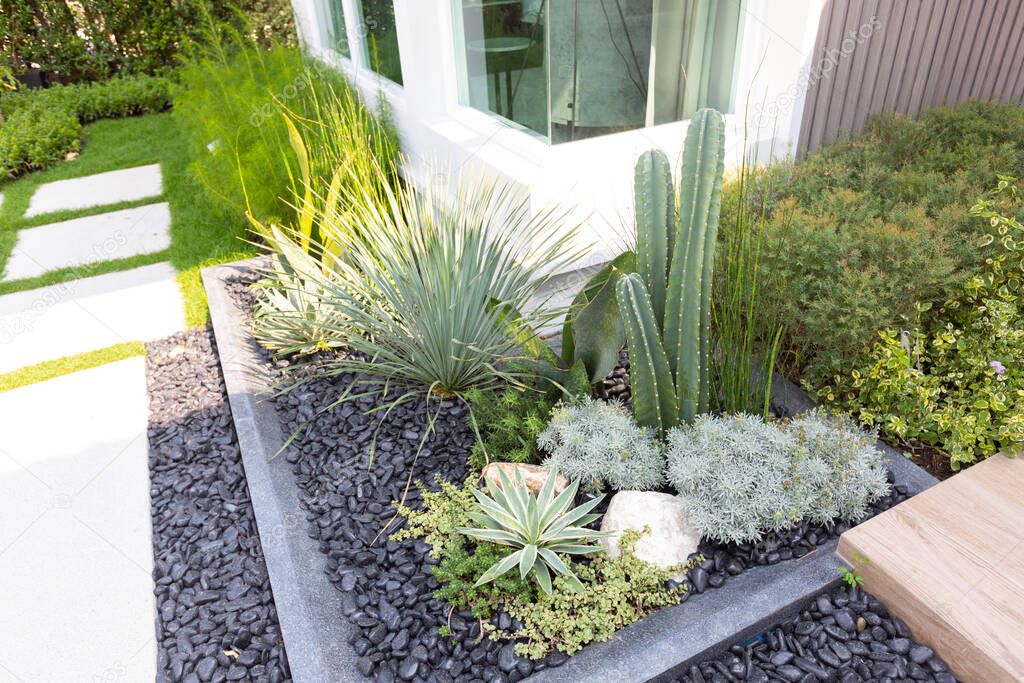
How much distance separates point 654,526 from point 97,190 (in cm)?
529

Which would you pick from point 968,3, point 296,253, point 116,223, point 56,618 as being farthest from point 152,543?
point 968,3

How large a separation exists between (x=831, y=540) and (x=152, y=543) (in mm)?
2077

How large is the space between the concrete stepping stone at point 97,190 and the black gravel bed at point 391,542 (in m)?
3.45

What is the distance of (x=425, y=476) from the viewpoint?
2.14 m

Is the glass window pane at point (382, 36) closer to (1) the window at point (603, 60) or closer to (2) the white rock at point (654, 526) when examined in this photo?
(1) the window at point (603, 60)

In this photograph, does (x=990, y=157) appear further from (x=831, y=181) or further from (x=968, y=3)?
(x=968, y=3)

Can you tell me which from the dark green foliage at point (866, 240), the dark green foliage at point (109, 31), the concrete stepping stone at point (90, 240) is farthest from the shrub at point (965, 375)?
the dark green foliage at point (109, 31)

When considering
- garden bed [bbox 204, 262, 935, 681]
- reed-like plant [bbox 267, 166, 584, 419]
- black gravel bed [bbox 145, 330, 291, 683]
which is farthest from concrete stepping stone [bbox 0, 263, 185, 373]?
reed-like plant [bbox 267, 166, 584, 419]

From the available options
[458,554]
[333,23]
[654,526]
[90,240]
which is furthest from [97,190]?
[654,526]

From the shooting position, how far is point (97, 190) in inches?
203

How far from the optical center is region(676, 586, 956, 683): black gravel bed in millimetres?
1501

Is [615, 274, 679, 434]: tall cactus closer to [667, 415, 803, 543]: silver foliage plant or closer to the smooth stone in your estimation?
[667, 415, 803, 543]: silver foliage plant

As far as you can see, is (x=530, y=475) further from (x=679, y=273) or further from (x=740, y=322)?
(x=740, y=322)

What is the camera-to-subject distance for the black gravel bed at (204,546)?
5.61ft
